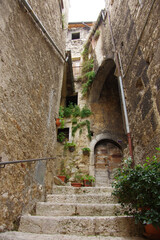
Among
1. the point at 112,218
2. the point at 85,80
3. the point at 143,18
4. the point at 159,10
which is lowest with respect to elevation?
the point at 112,218

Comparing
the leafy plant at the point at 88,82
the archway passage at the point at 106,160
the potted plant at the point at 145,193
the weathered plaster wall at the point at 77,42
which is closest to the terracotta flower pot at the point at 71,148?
the archway passage at the point at 106,160

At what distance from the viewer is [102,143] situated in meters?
7.39

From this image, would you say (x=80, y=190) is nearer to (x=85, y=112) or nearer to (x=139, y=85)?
(x=139, y=85)

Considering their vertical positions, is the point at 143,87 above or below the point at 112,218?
above

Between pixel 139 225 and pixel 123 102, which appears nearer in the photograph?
pixel 139 225

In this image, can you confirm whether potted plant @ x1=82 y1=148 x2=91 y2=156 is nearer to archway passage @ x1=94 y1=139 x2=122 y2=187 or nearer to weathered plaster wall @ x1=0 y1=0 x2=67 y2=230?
archway passage @ x1=94 y1=139 x2=122 y2=187

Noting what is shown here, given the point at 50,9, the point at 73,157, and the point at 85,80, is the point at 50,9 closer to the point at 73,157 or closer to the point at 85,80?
the point at 85,80

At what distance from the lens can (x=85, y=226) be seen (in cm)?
198

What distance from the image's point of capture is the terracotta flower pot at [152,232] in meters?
1.65

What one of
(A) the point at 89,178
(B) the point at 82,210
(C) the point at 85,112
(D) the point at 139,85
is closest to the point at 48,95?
(D) the point at 139,85

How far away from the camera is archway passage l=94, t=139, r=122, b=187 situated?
21.5 ft

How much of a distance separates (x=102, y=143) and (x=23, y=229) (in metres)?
5.63

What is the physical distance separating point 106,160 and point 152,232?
211 inches

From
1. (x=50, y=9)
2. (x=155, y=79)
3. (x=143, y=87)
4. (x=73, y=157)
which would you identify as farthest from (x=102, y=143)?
(x=50, y=9)
